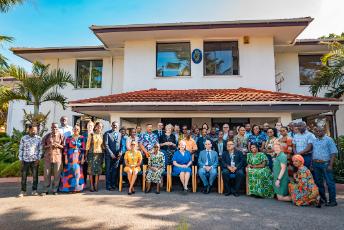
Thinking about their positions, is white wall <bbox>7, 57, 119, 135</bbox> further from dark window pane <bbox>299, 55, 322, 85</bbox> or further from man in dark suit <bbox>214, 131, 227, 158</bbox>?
dark window pane <bbox>299, 55, 322, 85</bbox>

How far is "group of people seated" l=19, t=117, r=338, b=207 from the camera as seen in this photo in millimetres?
6355

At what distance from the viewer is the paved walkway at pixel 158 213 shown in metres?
4.70

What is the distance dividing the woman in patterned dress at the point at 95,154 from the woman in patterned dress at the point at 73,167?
0.71 ft

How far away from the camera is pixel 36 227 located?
181 inches

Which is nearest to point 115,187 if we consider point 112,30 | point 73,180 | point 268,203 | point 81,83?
point 73,180

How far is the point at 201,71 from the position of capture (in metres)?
11.9

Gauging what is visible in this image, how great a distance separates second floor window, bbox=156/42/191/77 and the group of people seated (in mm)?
4423

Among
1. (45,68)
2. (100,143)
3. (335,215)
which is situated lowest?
(335,215)

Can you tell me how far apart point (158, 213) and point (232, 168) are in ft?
9.12

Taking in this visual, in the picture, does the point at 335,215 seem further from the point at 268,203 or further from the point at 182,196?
the point at 182,196

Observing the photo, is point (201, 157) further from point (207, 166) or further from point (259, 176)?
point (259, 176)

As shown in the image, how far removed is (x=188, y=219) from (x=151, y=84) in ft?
26.2

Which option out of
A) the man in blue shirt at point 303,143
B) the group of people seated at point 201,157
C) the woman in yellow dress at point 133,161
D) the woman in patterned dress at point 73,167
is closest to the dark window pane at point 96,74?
the group of people seated at point 201,157

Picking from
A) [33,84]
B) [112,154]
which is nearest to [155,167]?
[112,154]
